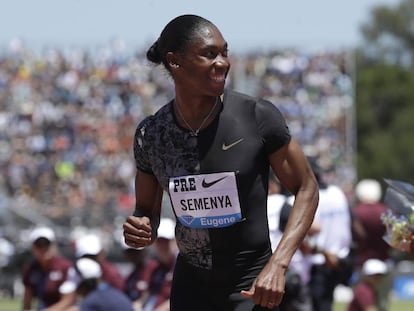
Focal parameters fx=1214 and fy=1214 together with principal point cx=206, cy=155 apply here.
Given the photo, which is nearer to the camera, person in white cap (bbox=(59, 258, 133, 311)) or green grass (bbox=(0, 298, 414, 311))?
person in white cap (bbox=(59, 258, 133, 311))

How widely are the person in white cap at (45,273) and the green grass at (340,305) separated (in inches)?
331

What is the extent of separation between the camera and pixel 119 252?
25125 mm

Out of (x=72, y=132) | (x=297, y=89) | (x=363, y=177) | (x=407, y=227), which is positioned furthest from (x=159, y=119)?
(x=363, y=177)

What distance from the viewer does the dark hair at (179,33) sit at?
5.37m

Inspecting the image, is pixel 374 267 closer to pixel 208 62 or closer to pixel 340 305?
pixel 208 62

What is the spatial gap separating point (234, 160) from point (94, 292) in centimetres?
496

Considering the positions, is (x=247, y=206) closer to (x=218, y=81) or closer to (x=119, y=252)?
(x=218, y=81)

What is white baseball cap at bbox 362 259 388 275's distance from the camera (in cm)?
1287

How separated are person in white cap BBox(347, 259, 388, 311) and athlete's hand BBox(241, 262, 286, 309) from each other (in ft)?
25.9

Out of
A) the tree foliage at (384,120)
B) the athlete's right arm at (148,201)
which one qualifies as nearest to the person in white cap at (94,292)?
the athlete's right arm at (148,201)

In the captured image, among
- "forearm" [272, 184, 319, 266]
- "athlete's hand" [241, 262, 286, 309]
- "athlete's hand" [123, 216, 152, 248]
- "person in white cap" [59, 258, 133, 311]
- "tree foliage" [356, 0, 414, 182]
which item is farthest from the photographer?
"tree foliage" [356, 0, 414, 182]

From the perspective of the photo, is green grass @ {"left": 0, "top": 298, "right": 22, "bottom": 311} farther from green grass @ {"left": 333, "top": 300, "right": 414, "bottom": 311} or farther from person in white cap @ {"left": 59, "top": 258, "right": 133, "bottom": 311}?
person in white cap @ {"left": 59, "top": 258, "right": 133, "bottom": 311}

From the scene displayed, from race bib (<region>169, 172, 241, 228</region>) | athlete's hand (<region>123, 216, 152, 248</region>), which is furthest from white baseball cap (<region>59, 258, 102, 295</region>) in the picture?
race bib (<region>169, 172, 241, 228</region>)

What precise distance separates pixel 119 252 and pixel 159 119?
64.5 feet
